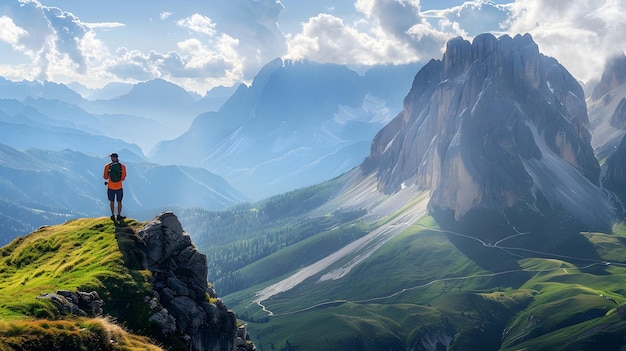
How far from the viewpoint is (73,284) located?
44219mm

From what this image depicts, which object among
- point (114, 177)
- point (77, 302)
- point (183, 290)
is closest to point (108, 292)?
point (77, 302)

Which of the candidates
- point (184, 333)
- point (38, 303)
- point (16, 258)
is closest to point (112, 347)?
point (38, 303)

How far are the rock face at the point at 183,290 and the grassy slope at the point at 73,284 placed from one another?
2.08 metres

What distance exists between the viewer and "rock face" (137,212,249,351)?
5038cm

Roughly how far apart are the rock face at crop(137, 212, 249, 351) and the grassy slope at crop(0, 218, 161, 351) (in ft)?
6.84

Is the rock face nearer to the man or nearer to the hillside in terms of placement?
the hillside

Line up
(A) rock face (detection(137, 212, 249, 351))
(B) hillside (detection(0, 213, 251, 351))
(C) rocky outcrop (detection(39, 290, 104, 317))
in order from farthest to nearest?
1. (A) rock face (detection(137, 212, 249, 351))
2. (C) rocky outcrop (detection(39, 290, 104, 317))
3. (B) hillside (detection(0, 213, 251, 351))

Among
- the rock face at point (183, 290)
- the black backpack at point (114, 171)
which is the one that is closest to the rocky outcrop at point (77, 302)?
the rock face at point (183, 290)

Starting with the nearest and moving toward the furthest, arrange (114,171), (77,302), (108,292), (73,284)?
(77,302) < (73,284) < (108,292) < (114,171)

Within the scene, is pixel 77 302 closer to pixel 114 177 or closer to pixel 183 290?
pixel 183 290

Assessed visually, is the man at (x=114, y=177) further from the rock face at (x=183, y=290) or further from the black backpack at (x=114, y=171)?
the rock face at (x=183, y=290)

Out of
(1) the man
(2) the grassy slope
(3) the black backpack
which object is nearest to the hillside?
(2) the grassy slope

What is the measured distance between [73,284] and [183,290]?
11370 mm

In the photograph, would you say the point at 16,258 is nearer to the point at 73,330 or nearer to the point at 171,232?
the point at 171,232
